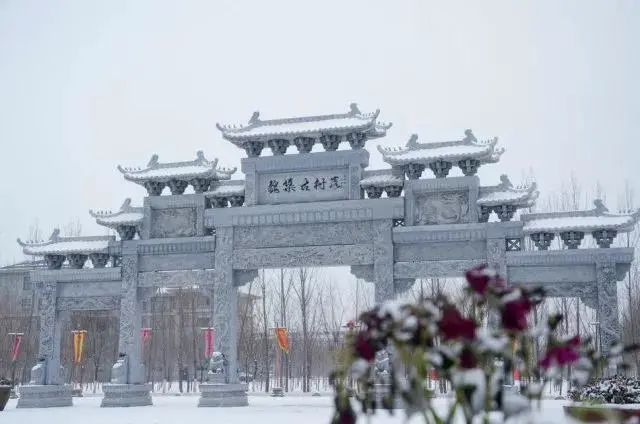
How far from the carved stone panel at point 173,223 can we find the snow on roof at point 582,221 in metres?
7.22

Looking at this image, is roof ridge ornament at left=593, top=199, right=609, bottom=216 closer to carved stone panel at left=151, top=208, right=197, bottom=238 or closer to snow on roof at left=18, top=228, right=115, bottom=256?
carved stone panel at left=151, top=208, right=197, bottom=238

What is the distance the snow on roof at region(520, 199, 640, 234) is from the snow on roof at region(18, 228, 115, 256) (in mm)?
9490

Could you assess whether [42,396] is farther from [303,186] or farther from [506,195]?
[506,195]

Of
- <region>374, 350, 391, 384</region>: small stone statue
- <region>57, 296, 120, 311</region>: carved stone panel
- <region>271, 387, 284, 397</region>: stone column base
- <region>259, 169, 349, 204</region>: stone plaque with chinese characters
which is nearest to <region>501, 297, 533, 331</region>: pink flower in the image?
<region>374, 350, 391, 384</region>: small stone statue

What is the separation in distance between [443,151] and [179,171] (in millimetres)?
5980

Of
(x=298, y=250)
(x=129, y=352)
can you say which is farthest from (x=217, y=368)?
(x=298, y=250)

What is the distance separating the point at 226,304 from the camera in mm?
15070

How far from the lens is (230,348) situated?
49.0 feet

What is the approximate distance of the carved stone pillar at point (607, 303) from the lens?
12930 millimetres

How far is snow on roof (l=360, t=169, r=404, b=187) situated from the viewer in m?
14.3

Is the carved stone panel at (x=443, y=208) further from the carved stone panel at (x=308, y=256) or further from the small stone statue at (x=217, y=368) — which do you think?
the small stone statue at (x=217, y=368)

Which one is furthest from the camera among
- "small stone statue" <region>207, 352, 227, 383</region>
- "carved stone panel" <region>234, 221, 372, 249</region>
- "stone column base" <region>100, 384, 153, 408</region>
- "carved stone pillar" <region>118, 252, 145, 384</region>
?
"carved stone pillar" <region>118, 252, 145, 384</region>

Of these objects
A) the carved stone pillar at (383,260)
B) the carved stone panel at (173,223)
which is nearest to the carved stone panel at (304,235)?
the carved stone pillar at (383,260)

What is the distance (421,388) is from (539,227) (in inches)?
465
